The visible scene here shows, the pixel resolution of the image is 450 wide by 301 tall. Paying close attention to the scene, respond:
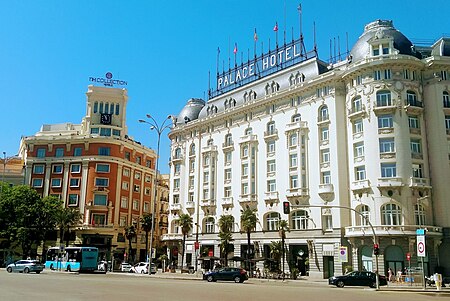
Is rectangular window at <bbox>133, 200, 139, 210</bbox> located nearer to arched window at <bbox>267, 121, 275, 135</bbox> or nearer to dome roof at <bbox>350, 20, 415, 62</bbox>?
arched window at <bbox>267, 121, 275, 135</bbox>

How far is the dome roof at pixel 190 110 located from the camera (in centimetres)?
8281

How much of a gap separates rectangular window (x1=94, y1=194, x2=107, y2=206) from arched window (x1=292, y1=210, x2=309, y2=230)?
40553 mm

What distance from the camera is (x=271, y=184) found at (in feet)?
208

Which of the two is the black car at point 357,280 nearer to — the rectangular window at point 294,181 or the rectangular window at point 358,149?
the rectangular window at point 358,149

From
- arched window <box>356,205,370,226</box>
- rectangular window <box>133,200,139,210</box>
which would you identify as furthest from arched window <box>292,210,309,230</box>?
rectangular window <box>133,200,139,210</box>

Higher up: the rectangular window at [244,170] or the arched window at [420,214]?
the rectangular window at [244,170]

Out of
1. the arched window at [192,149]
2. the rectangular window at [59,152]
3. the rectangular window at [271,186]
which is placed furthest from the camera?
the rectangular window at [59,152]

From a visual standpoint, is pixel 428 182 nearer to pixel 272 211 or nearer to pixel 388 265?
pixel 388 265

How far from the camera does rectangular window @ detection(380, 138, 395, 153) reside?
2013 inches

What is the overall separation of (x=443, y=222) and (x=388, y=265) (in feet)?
26.4

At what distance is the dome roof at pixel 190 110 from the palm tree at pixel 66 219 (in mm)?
25211

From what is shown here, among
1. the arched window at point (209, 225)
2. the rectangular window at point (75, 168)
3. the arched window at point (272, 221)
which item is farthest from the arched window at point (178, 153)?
the arched window at point (272, 221)

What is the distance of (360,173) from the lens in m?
53.3

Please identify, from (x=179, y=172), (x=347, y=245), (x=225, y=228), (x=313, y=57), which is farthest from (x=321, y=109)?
(x=179, y=172)
